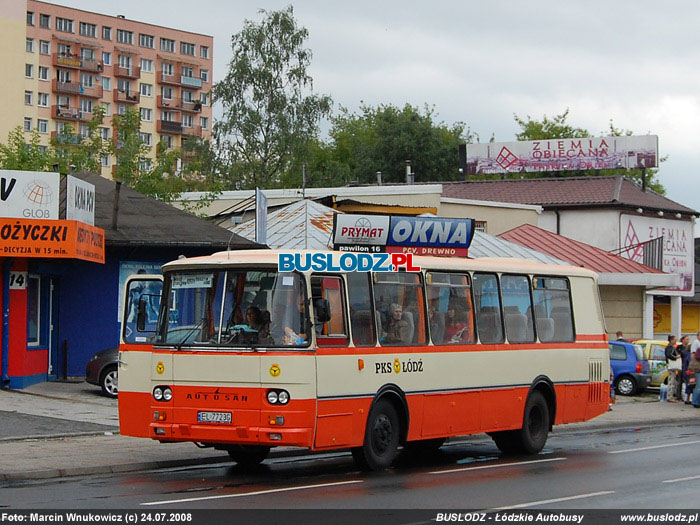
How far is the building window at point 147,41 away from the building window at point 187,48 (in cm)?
372

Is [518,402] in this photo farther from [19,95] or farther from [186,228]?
[19,95]

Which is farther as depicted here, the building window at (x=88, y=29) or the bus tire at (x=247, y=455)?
the building window at (x=88, y=29)

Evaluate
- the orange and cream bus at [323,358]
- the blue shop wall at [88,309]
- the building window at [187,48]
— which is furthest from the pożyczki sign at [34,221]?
the building window at [187,48]

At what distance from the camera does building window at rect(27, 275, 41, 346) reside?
26.1 metres

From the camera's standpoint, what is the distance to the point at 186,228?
96.2ft

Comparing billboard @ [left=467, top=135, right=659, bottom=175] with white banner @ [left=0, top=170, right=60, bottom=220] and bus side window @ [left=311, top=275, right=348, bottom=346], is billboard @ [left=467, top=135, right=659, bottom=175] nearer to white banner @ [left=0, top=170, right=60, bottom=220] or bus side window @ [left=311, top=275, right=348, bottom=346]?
white banner @ [left=0, top=170, right=60, bottom=220]

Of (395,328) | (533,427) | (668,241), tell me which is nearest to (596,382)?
(533,427)

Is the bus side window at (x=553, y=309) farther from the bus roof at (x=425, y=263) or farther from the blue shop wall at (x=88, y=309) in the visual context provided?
the blue shop wall at (x=88, y=309)

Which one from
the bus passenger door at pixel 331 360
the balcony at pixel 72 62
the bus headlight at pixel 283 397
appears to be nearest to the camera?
the bus headlight at pixel 283 397

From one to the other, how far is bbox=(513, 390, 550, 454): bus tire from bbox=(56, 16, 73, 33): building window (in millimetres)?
102486

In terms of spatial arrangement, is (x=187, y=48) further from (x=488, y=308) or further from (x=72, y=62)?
(x=488, y=308)

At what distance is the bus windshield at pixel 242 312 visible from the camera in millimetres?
13969

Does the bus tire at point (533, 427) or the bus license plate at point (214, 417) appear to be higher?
the bus license plate at point (214, 417)

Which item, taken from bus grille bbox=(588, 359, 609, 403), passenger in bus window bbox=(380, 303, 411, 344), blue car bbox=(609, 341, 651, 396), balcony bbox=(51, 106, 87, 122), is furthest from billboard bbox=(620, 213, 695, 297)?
balcony bbox=(51, 106, 87, 122)
